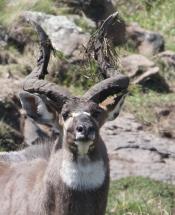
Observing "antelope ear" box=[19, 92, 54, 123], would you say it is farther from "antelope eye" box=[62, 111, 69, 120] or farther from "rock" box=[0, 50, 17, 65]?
"rock" box=[0, 50, 17, 65]

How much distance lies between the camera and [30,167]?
10102 mm

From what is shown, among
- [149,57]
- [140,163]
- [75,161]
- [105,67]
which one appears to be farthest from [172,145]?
[75,161]

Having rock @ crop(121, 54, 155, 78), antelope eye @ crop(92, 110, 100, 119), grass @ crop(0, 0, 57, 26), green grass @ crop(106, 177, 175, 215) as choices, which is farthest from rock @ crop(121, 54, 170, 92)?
antelope eye @ crop(92, 110, 100, 119)

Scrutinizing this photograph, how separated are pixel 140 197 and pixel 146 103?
4.62 m

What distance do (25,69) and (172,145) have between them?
12.0 ft

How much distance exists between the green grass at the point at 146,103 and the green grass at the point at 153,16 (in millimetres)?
4348

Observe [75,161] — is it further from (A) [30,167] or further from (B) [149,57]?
(B) [149,57]

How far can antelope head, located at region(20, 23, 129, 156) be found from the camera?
28.9ft

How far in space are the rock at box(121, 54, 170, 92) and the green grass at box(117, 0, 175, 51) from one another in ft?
11.9

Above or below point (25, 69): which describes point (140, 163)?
below

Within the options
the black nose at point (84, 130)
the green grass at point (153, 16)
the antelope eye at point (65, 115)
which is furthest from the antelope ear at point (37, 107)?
the green grass at point (153, 16)

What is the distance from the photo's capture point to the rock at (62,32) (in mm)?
18891

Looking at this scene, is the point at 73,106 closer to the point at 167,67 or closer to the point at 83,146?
the point at 83,146

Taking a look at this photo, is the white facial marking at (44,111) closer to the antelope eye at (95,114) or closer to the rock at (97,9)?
the antelope eye at (95,114)
